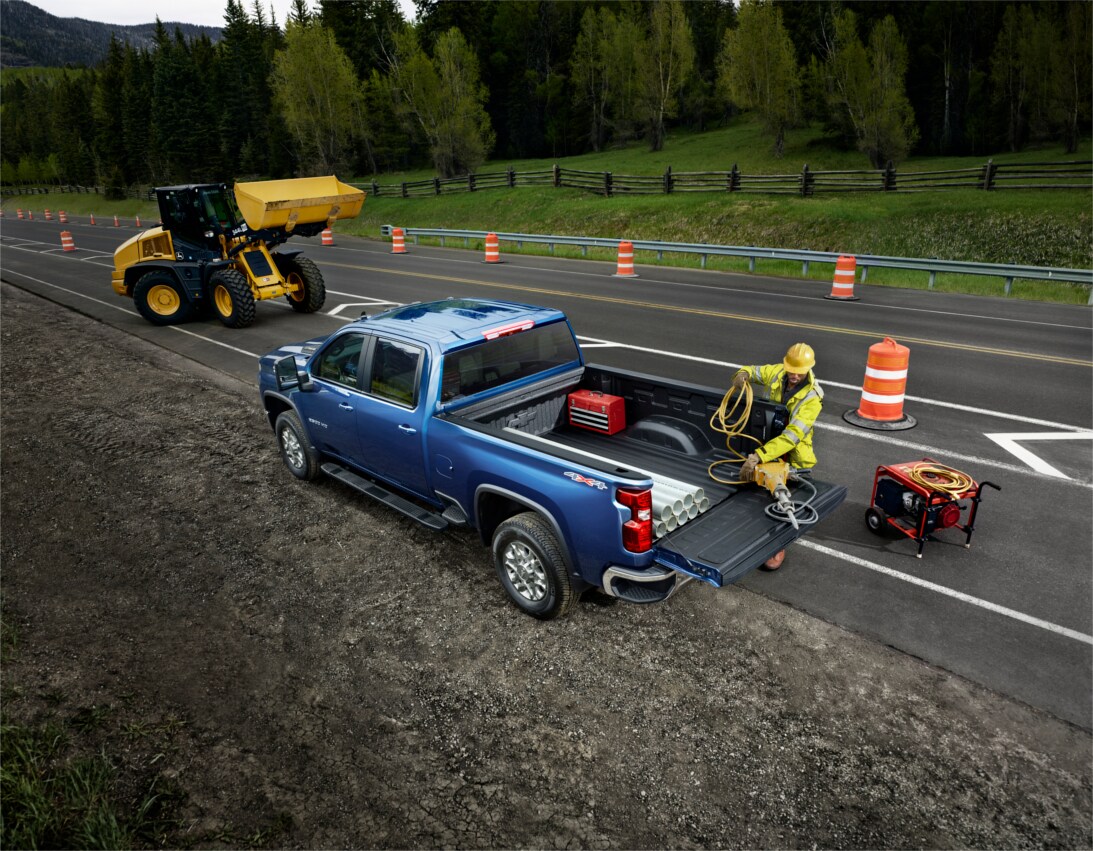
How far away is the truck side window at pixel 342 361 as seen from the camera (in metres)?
6.51

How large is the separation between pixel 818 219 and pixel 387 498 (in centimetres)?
2581

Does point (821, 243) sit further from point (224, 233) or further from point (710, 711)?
point (710, 711)

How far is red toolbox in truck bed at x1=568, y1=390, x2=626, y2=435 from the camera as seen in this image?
6.50 metres

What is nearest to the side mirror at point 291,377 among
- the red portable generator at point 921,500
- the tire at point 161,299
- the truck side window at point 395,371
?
the truck side window at point 395,371

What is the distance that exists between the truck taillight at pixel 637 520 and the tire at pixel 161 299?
14715mm

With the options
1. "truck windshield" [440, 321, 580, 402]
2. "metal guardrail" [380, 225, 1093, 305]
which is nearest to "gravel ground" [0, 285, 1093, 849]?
"truck windshield" [440, 321, 580, 402]

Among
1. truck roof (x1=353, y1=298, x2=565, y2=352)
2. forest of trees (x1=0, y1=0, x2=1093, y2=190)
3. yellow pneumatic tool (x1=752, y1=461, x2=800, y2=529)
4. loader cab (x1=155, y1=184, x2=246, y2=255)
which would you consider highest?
forest of trees (x1=0, y1=0, x2=1093, y2=190)

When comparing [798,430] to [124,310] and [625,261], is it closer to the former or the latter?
[625,261]

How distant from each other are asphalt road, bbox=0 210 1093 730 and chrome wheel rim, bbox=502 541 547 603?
1.82 meters

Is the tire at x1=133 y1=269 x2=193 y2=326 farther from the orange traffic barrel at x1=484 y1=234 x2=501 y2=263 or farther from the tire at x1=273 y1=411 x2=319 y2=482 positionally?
the orange traffic barrel at x1=484 y1=234 x2=501 y2=263

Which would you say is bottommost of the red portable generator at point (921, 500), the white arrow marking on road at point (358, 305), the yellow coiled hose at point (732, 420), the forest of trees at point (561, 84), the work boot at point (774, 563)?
the work boot at point (774, 563)

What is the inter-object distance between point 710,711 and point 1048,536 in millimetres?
4088

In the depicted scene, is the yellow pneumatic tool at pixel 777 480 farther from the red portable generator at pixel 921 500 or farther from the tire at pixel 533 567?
the tire at pixel 533 567

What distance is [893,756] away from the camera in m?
3.95
